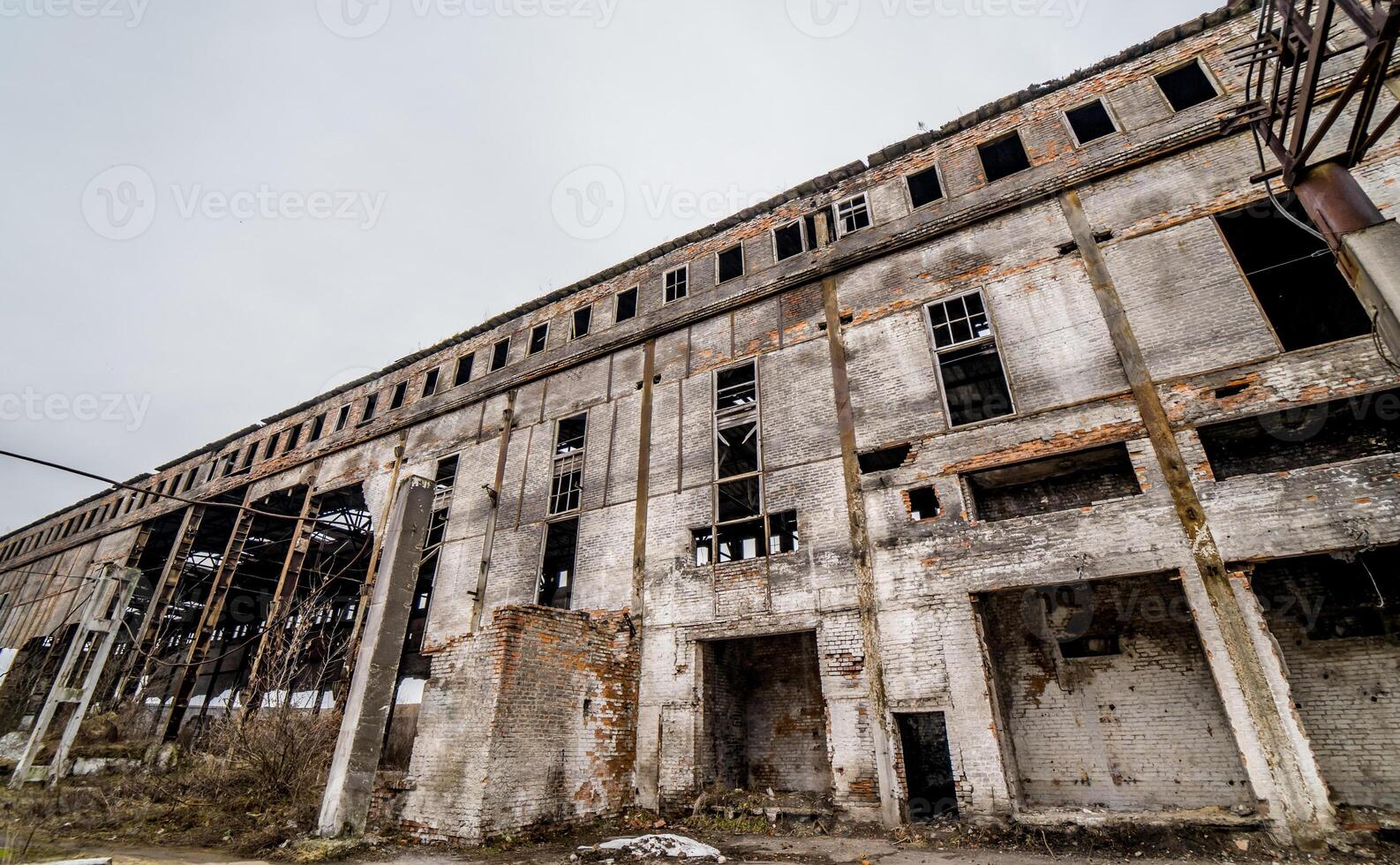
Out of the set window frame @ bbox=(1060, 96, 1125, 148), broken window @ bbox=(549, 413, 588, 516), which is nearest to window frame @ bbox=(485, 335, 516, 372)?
broken window @ bbox=(549, 413, 588, 516)

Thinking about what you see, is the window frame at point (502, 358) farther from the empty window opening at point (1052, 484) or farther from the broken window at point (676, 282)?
the empty window opening at point (1052, 484)

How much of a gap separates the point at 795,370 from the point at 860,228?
350cm

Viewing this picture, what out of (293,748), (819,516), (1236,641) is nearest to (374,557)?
(293,748)

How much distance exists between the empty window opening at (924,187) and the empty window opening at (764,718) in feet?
29.2

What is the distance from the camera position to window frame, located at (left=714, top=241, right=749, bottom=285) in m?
13.8

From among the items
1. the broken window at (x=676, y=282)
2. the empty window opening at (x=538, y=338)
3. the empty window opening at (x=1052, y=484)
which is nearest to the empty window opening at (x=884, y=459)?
A: the empty window opening at (x=1052, y=484)

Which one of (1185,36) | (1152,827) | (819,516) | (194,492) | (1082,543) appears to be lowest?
(1152,827)

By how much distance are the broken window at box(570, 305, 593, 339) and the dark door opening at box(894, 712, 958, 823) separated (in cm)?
1150

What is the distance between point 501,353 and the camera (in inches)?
678

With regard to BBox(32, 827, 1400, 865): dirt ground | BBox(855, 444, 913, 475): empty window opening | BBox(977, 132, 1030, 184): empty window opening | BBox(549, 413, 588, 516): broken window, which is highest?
BBox(977, 132, 1030, 184): empty window opening

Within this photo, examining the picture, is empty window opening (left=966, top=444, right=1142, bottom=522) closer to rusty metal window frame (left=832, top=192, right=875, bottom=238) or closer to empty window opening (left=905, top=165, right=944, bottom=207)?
empty window opening (left=905, top=165, right=944, bottom=207)

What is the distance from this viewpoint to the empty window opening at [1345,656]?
23.9ft

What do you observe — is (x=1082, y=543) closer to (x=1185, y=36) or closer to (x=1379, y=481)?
(x=1379, y=481)

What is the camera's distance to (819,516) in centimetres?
1027
